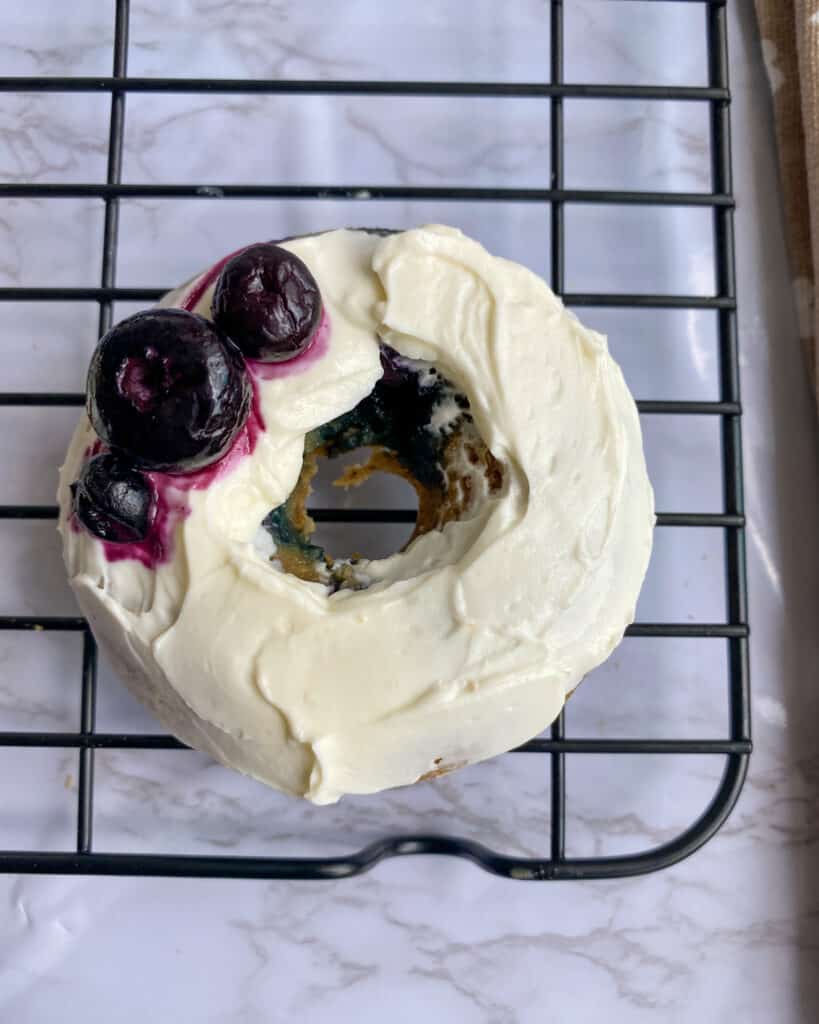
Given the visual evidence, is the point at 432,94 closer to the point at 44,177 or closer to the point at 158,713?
the point at 44,177

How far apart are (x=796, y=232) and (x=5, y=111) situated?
0.89 m

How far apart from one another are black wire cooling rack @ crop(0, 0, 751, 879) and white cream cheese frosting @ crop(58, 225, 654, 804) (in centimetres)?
19

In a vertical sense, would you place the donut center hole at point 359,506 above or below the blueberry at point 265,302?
below

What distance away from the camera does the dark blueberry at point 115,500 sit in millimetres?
732

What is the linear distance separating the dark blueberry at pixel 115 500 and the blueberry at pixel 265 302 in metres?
0.13

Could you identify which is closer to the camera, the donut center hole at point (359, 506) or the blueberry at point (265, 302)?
the blueberry at point (265, 302)

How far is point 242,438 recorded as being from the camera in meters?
0.75

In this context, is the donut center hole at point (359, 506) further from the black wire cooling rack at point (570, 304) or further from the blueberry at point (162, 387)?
the blueberry at point (162, 387)

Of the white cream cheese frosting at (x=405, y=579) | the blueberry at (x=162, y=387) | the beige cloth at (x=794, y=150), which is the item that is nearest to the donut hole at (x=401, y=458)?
the white cream cheese frosting at (x=405, y=579)

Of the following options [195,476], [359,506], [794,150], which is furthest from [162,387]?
[794,150]

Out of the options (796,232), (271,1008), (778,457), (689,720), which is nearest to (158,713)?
(271,1008)

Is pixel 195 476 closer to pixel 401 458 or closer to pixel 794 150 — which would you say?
pixel 401 458

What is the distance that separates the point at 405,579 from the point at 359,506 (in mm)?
276

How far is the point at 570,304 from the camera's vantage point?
1002 millimetres
